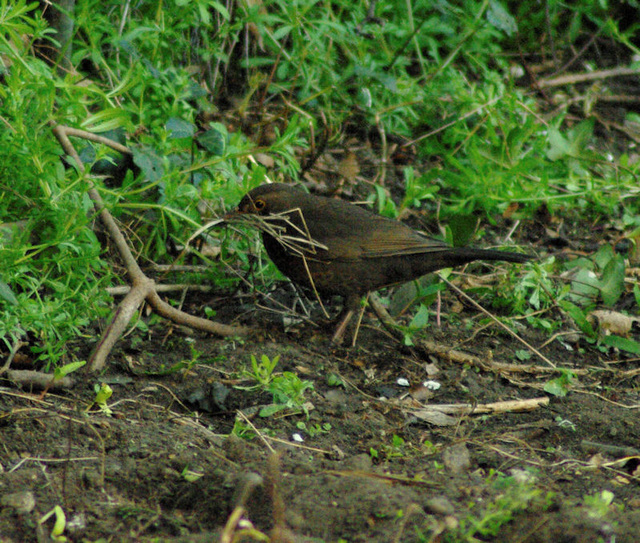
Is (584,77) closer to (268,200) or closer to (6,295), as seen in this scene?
(268,200)

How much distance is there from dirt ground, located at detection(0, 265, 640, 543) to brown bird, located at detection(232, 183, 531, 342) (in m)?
0.30

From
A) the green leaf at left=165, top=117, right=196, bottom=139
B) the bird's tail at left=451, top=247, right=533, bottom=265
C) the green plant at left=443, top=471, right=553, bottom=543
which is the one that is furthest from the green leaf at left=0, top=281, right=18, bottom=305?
the bird's tail at left=451, top=247, right=533, bottom=265

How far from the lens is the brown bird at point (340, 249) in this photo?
460 centimetres

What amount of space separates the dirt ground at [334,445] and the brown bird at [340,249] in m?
0.30

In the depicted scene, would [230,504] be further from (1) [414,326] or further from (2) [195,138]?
(2) [195,138]

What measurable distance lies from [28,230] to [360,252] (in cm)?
195

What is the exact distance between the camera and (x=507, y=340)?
4703 mm

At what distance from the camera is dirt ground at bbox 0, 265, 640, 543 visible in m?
2.41

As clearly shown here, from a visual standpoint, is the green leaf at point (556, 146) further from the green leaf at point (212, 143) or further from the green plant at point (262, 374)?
the green plant at point (262, 374)

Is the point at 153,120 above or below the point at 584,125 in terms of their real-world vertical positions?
above

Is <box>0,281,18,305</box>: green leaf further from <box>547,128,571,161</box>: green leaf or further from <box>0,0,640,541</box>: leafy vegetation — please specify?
<box>547,128,571,161</box>: green leaf

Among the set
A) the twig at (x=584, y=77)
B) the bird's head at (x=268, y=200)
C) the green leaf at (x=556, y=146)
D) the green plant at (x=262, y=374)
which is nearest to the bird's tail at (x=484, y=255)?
the bird's head at (x=268, y=200)

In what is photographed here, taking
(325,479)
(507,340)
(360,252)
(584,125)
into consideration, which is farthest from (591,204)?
(325,479)

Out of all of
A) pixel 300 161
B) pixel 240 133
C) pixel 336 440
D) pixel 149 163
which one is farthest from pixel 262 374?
pixel 300 161
